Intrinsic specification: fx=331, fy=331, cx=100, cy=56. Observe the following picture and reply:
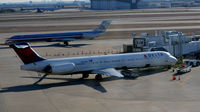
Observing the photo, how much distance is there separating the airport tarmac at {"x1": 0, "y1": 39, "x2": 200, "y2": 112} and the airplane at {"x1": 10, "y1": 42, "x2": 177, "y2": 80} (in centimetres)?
124

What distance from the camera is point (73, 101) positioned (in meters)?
31.9

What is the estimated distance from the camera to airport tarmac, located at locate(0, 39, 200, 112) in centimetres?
2988

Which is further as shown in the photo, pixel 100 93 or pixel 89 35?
pixel 89 35

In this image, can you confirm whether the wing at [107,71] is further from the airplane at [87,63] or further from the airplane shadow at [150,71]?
the airplane shadow at [150,71]

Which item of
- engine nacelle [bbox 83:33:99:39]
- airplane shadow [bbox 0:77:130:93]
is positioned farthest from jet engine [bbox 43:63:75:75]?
engine nacelle [bbox 83:33:99:39]

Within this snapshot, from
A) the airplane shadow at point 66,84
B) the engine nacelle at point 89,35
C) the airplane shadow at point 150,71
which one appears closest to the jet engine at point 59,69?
the airplane shadow at point 66,84

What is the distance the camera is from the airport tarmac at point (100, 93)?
2988cm

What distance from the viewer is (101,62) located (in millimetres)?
41125

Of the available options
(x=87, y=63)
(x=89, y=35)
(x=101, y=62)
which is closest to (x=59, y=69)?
(x=87, y=63)

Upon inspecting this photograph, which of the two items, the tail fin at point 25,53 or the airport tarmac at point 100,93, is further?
the tail fin at point 25,53

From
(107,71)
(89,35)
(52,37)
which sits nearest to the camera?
(107,71)

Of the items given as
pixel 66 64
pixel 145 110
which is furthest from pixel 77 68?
pixel 145 110

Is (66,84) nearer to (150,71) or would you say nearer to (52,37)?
(150,71)

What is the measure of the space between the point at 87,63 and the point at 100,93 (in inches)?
269
